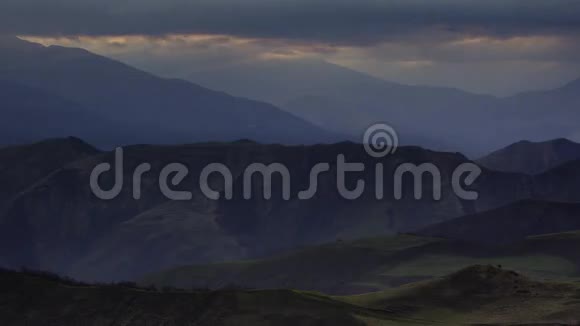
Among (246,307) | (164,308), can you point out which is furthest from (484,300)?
(164,308)

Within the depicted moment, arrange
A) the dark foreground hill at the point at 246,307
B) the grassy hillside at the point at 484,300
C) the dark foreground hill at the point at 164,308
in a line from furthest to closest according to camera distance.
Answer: the grassy hillside at the point at 484,300, the dark foreground hill at the point at 246,307, the dark foreground hill at the point at 164,308

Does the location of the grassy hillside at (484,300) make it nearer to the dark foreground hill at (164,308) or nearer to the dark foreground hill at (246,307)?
the dark foreground hill at (246,307)

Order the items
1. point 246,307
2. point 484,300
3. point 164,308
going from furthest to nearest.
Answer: point 484,300
point 164,308
point 246,307

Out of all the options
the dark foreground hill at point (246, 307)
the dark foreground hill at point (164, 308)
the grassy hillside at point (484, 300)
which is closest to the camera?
the dark foreground hill at point (164, 308)

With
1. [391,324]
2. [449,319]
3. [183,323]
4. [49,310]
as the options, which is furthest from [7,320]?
[449,319]

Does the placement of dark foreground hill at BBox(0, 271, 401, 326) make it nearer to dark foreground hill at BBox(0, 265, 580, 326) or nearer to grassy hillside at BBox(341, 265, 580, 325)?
dark foreground hill at BBox(0, 265, 580, 326)

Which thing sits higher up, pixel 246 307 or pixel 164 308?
pixel 246 307

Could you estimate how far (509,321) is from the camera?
328 ft

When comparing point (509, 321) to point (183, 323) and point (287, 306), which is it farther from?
point (183, 323)

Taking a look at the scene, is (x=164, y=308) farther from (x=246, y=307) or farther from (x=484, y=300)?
(x=484, y=300)

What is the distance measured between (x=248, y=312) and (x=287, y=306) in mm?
3464

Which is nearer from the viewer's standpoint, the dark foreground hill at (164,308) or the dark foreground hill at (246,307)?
the dark foreground hill at (164,308)

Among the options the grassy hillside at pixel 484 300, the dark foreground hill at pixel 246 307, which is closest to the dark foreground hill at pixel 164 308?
the dark foreground hill at pixel 246 307

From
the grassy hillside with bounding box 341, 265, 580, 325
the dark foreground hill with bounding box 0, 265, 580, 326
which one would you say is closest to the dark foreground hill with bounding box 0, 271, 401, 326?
the dark foreground hill with bounding box 0, 265, 580, 326
